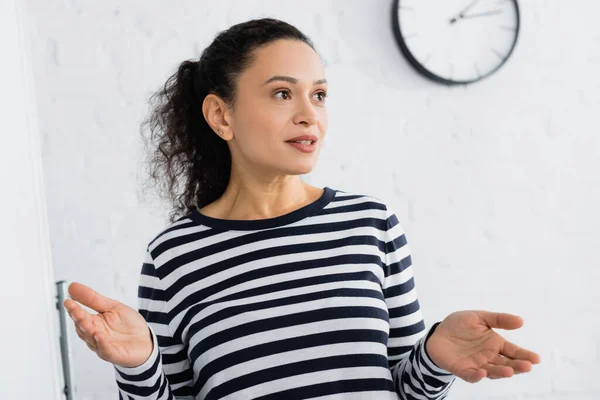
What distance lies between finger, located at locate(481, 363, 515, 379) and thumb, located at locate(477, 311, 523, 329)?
44 millimetres

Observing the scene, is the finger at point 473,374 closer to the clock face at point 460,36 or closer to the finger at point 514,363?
the finger at point 514,363

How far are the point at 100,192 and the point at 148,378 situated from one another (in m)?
0.95

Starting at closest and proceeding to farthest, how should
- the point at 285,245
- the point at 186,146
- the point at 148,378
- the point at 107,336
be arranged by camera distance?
the point at 107,336
the point at 148,378
the point at 285,245
the point at 186,146

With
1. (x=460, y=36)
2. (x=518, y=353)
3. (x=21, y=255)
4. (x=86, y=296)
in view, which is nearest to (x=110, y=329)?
(x=86, y=296)

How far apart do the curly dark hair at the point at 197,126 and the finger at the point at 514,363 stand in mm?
545

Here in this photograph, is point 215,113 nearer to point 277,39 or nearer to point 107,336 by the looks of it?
point 277,39

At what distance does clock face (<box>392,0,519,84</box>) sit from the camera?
1897mm

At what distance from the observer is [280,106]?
1.05 meters

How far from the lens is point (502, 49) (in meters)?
1.93

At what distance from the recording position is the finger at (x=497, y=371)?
2.56 feet

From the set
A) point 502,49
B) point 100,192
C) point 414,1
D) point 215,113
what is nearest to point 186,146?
point 215,113

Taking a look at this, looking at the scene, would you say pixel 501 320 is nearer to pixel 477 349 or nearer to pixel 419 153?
pixel 477 349

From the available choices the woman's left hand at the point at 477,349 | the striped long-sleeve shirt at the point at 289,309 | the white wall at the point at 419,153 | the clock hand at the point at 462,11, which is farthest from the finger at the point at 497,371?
the clock hand at the point at 462,11

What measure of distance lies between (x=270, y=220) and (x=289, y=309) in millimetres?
143
